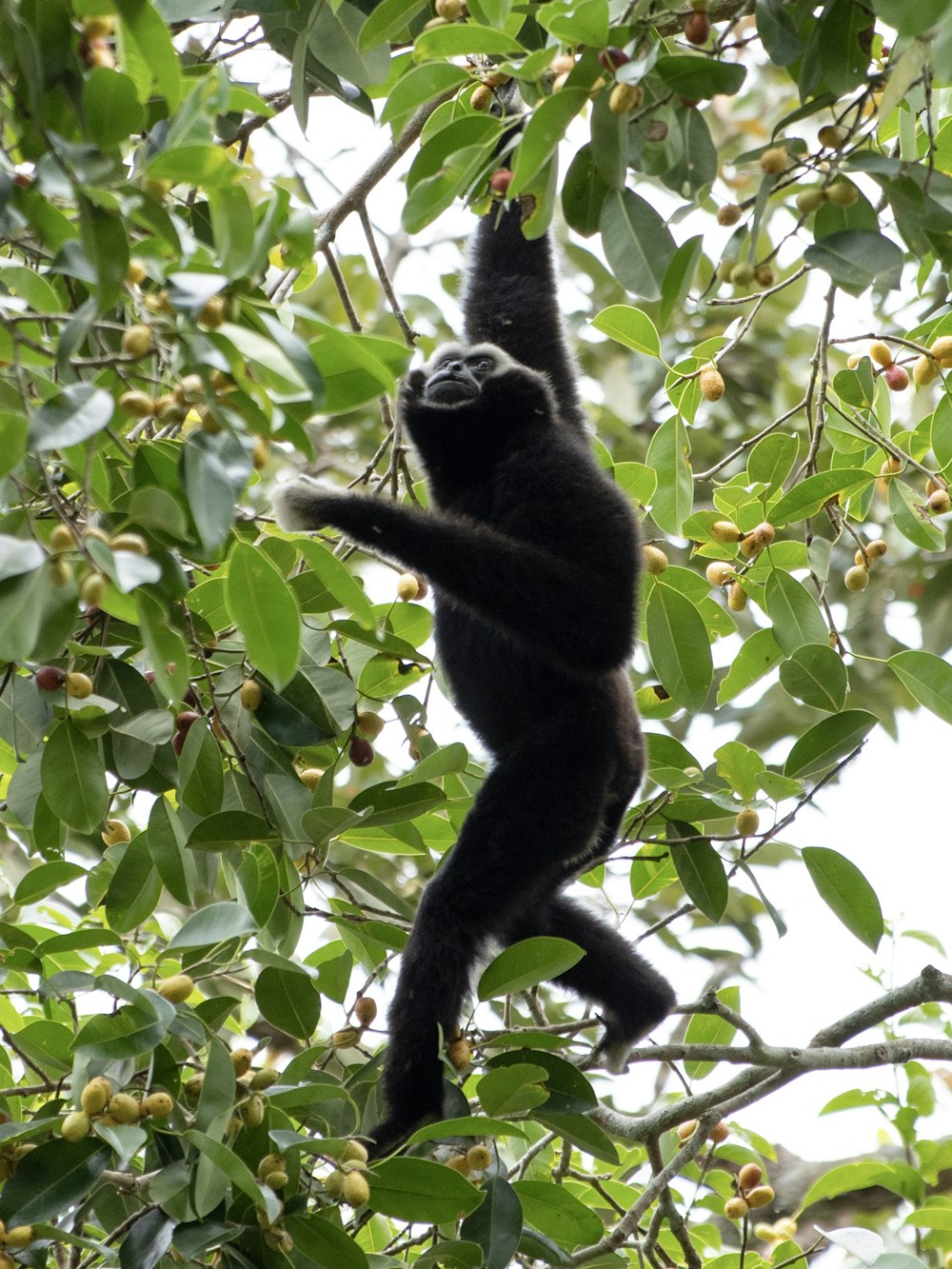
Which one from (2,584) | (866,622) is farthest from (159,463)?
(866,622)

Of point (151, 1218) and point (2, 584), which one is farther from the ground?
point (2, 584)

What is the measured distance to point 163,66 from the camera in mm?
2201

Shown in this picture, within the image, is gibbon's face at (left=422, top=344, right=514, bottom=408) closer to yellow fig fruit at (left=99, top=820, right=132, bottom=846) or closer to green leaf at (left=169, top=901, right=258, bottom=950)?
yellow fig fruit at (left=99, top=820, right=132, bottom=846)

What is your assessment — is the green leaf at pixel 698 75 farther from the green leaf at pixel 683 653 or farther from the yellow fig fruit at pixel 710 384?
the green leaf at pixel 683 653

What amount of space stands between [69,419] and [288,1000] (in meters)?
1.82

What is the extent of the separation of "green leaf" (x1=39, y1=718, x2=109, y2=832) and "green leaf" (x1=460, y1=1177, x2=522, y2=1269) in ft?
4.03

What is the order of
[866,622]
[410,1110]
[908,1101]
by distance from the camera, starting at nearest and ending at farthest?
1. [410,1110]
2. [908,1101]
3. [866,622]

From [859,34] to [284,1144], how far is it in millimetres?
2416

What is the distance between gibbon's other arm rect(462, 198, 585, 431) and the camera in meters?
4.91

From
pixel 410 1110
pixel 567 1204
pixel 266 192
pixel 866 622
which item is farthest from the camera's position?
pixel 266 192

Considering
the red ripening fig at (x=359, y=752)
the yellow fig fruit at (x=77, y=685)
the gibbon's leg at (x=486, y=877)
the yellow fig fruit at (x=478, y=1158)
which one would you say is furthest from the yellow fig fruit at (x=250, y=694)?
the yellow fig fruit at (x=478, y=1158)

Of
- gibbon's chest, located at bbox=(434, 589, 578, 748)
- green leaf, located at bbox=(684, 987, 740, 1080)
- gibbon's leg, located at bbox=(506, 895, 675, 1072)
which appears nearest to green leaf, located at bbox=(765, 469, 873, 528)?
gibbon's chest, located at bbox=(434, 589, 578, 748)

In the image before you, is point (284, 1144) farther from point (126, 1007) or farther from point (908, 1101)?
point (908, 1101)

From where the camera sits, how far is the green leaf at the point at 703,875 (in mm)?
3744
